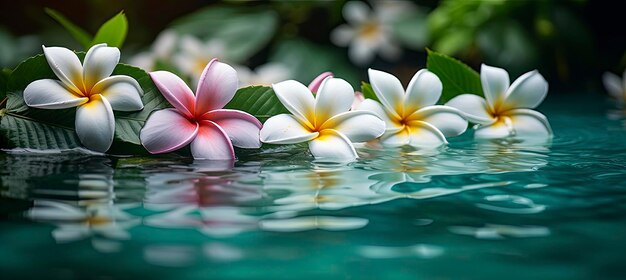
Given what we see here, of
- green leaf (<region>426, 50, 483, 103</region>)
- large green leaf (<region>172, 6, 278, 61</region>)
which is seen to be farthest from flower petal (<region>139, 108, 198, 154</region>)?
large green leaf (<region>172, 6, 278, 61</region>)

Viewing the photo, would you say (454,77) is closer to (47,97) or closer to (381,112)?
(381,112)

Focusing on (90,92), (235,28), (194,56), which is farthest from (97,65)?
(235,28)

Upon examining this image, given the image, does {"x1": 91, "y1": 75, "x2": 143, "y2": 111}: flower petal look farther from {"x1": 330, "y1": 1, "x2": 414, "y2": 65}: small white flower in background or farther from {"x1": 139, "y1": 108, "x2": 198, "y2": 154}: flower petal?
{"x1": 330, "y1": 1, "x2": 414, "y2": 65}: small white flower in background

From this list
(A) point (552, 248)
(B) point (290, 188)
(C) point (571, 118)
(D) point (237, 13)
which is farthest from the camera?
(D) point (237, 13)

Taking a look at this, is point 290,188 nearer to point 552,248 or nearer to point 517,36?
point 552,248

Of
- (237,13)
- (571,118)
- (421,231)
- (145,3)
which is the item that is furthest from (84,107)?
(145,3)

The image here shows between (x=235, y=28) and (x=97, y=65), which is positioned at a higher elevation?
(x=235, y=28)
